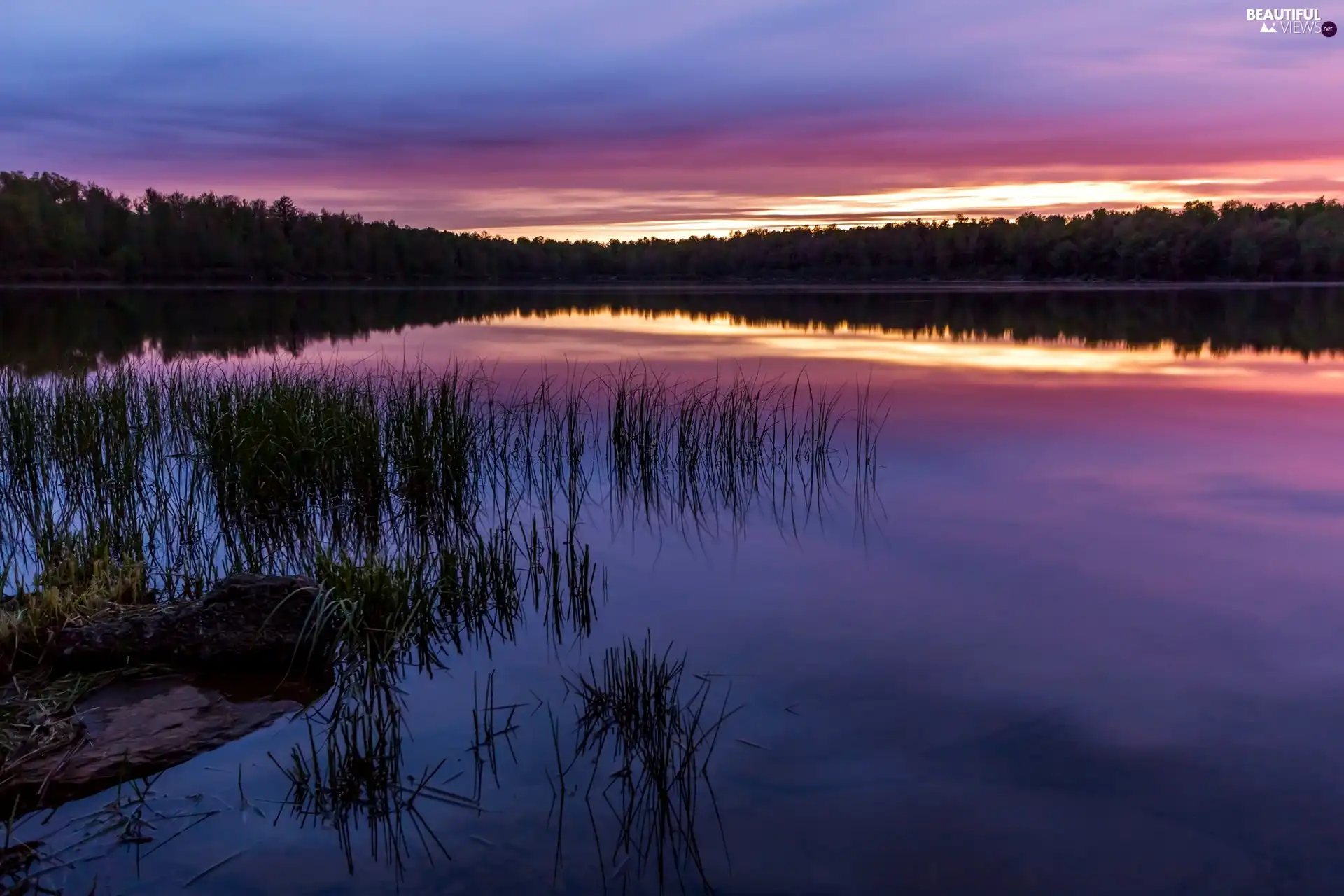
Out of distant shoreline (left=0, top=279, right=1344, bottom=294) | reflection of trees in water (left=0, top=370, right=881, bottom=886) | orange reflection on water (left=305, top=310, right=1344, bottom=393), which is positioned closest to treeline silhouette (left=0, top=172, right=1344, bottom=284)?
distant shoreline (left=0, top=279, right=1344, bottom=294)

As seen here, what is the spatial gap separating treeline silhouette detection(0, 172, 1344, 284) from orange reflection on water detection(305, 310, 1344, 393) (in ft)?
145

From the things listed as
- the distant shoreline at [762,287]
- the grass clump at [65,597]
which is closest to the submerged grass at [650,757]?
the grass clump at [65,597]

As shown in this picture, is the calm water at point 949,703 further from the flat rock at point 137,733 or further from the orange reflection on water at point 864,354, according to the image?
the orange reflection on water at point 864,354

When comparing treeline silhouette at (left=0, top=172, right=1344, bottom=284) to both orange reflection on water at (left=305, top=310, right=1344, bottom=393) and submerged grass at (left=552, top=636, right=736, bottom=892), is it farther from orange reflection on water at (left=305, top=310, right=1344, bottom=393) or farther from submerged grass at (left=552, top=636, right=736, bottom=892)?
submerged grass at (left=552, top=636, right=736, bottom=892)

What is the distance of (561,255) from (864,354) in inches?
2643

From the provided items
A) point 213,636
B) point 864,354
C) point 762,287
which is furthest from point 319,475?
point 762,287

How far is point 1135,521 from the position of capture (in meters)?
6.99

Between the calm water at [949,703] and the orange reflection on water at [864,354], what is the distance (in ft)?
22.2

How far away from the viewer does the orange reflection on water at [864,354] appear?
16.6 metres

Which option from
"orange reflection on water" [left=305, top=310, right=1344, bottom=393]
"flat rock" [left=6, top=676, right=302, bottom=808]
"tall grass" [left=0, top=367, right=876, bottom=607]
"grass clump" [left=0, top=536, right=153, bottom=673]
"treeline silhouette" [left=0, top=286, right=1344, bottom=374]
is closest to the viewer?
"flat rock" [left=6, top=676, right=302, bottom=808]

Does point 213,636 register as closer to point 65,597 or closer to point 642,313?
point 65,597

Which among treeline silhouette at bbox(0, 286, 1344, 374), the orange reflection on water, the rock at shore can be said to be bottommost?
the rock at shore

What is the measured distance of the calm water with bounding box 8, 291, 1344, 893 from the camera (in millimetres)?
2836

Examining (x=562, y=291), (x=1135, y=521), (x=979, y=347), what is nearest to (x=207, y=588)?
(x=1135, y=521)
